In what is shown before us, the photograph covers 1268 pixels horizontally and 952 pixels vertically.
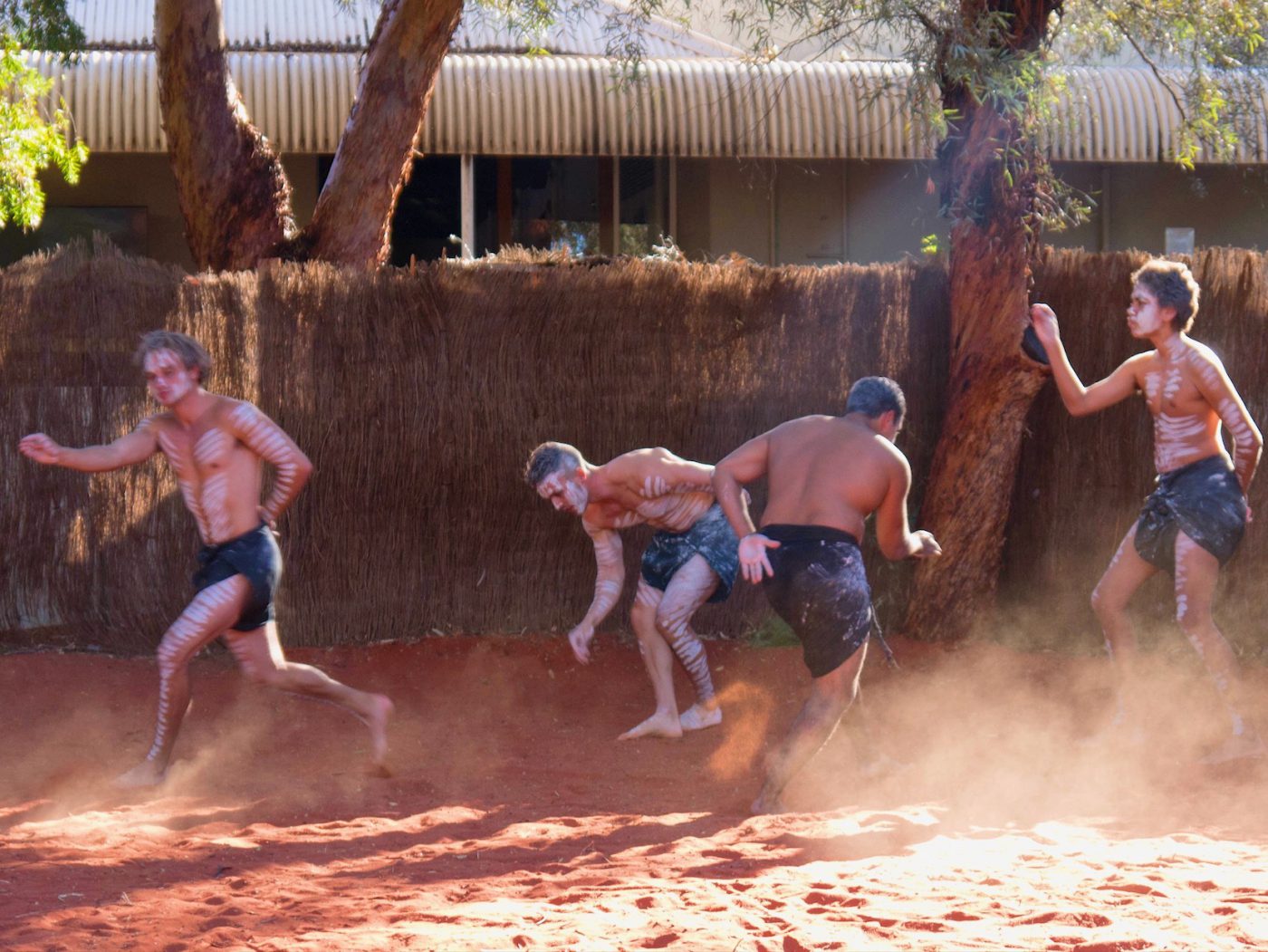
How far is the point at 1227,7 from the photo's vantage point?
26.9ft

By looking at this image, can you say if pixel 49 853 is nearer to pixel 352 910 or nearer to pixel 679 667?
pixel 352 910

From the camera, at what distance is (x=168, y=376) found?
536 centimetres

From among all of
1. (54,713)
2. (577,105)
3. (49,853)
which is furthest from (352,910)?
(577,105)

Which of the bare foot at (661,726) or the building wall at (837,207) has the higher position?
the building wall at (837,207)

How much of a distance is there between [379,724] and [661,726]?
1411 millimetres

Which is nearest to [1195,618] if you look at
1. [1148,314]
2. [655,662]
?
[1148,314]

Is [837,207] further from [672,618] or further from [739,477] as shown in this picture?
[739,477]

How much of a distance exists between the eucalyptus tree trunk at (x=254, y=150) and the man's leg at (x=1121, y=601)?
4.79 m

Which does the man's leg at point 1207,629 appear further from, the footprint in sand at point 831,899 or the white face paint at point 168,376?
the white face paint at point 168,376

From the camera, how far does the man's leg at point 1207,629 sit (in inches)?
233

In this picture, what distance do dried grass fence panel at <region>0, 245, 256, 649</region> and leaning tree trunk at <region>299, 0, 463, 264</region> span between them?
4.51ft

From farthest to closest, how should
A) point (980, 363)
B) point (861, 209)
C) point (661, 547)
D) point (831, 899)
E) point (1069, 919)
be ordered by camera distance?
point (861, 209), point (980, 363), point (661, 547), point (831, 899), point (1069, 919)

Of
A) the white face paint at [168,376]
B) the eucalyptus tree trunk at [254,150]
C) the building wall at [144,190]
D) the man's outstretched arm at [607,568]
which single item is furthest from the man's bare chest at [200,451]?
the building wall at [144,190]

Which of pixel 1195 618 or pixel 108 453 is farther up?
pixel 108 453
